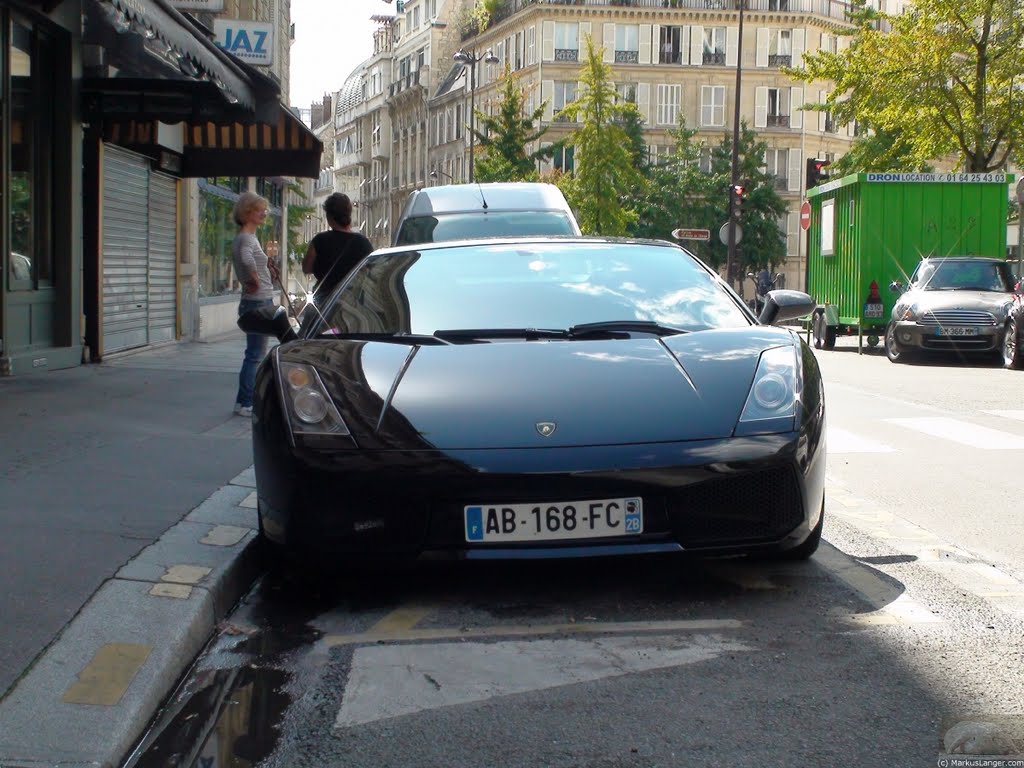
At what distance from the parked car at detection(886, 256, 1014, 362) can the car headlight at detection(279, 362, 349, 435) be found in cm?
1627

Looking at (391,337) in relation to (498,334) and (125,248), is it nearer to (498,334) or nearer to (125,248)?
(498,334)

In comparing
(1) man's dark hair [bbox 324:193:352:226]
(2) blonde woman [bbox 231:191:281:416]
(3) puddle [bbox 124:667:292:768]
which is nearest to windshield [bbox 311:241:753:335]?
(3) puddle [bbox 124:667:292:768]

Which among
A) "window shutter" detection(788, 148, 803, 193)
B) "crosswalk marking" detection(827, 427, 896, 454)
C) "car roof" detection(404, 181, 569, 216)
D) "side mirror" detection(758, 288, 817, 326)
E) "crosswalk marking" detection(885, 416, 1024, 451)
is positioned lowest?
"crosswalk marking" detection(827, 427, 896, 454)

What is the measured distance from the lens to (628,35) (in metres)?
81.5

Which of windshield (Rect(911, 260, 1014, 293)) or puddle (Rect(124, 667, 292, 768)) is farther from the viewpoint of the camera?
windshield (Rect(911, 260, 1014, 293))

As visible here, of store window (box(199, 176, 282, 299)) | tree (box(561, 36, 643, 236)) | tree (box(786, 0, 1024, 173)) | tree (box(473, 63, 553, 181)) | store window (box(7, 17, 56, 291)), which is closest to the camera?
store window (box(7, 17, 56, 291))

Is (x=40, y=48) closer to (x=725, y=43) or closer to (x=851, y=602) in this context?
(x=851, y=602)

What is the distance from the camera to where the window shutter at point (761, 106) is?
3221 inches

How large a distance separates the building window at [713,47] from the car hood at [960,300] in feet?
206

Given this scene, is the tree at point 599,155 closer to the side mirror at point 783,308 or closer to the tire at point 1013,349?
the tire at point 1013,349

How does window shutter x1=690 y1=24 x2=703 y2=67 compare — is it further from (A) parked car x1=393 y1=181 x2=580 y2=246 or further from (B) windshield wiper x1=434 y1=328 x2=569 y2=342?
(B) windshield wiper x1=434 y1=328 x2=569 y2=342

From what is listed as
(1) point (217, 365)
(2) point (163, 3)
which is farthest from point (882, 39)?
(2) point (163, 3)

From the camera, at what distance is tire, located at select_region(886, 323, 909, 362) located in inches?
804

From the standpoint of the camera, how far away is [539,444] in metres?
4.48
